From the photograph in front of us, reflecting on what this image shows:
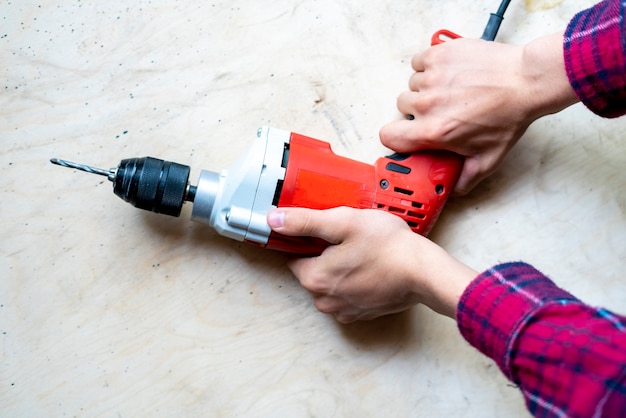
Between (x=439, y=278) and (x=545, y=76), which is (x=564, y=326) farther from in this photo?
(x=545, y=76)

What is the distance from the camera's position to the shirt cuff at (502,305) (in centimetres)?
64

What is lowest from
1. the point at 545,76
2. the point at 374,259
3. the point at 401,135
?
the point at 374,259

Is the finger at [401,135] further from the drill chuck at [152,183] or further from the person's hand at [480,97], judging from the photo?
the drill chuck at [152,183]

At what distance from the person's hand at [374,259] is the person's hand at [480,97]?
159mm

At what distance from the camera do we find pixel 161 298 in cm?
95

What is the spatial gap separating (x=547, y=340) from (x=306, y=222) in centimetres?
37

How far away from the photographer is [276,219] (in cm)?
83

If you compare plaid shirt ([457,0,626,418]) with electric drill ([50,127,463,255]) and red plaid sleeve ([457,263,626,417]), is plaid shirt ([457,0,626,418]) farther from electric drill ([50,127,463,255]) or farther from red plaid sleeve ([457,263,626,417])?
electric drill ([50,127,463,255])

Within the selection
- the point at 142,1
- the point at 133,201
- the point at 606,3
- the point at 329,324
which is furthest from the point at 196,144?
the point at 606,3

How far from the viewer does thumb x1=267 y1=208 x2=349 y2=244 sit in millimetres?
833

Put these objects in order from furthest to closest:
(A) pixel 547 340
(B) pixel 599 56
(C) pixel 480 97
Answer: (C) pixel 480 97 → (B) pixel 599 56 → (A) pixel 547 340

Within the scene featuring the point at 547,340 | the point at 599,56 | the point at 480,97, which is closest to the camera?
A: the point at 547,340

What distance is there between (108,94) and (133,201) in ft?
0.75

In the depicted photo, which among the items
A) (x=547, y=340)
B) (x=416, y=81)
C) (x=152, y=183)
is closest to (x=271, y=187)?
(x=152, y=183)
